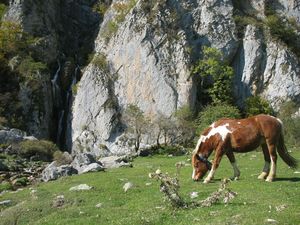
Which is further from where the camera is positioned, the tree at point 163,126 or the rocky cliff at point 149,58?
the rocky cliff at point 149,58

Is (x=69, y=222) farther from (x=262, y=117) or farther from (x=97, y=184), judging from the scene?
(x=262, y=117)

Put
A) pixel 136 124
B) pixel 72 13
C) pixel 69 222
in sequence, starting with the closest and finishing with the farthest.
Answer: pixel 69 222 → pixel 136 124 → pixel 72 13

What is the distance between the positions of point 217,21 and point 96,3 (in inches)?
1000

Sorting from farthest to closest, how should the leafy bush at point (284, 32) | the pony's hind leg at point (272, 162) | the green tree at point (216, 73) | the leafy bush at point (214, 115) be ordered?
the leafy bush at point (284, 32) → the green tree at point (216, 73) → the leafy bush at point (214, 115) → the pony's hind leg at point (272, 162)

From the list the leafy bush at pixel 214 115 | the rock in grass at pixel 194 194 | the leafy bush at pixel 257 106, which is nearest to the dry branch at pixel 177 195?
the rock in grass at pixel 194 194

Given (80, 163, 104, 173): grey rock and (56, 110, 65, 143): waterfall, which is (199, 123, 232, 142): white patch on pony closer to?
(80, 163, 104, 173): grey rock

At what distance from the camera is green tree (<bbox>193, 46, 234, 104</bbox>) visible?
7456 cm

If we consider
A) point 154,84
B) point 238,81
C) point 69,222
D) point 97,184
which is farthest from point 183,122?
point 69,222

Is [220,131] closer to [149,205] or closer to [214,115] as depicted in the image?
[149,205]

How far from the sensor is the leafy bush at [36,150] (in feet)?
149

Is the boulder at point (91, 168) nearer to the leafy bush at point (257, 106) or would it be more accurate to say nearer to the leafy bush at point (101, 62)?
the leafy bush at point (257, 106)

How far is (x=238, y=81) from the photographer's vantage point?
258ft

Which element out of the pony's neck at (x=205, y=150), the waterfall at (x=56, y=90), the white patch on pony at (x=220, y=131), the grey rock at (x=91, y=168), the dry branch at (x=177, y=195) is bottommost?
the grey rock at (x=91, y=168)

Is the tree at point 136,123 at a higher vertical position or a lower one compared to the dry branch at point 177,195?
higher
